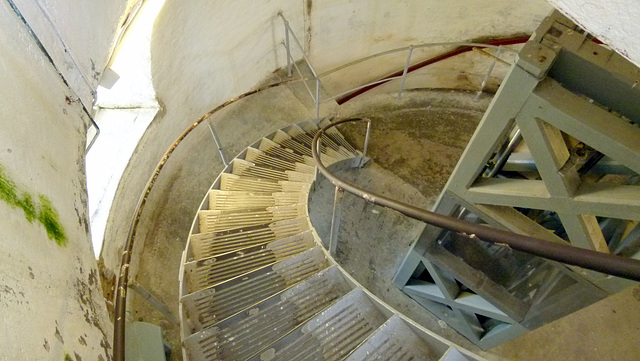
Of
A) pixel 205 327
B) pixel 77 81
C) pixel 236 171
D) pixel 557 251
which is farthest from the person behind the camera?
pixel 236 171

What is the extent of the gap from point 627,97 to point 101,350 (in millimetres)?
2183

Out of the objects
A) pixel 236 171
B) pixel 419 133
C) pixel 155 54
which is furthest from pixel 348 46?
pixel 155 54

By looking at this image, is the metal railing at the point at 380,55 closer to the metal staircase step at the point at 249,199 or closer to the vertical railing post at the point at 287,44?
the vertical railing post at the point at 287,44

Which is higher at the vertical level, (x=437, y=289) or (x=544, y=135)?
(x=544, y=135)

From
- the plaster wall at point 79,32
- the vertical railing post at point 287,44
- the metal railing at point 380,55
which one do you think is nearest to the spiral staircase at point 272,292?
the metal railing at point 380,55

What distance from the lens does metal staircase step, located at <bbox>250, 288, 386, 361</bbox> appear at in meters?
2.29

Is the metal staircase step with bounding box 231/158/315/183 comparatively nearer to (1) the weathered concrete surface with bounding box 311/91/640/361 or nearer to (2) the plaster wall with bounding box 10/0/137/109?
(1) the weathered concrete surface with bounding box 311/91/640/361

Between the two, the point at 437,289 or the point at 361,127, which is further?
the point at 361,127

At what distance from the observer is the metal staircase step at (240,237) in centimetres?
297

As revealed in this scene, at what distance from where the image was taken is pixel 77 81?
1.83 m

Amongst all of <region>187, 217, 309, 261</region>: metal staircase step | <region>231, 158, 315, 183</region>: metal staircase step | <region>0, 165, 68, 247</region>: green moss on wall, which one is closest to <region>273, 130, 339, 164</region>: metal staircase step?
<region>231, 158, 315, 183</region>: metal staircase step

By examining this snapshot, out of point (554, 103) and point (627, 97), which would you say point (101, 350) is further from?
point (627, 97)

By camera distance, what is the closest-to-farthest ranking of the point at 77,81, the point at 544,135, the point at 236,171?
the point at 544,135 < the point at 77,81 < the point at 236,171

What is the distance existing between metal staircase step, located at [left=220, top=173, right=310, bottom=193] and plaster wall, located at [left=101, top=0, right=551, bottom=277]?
2.27ft
